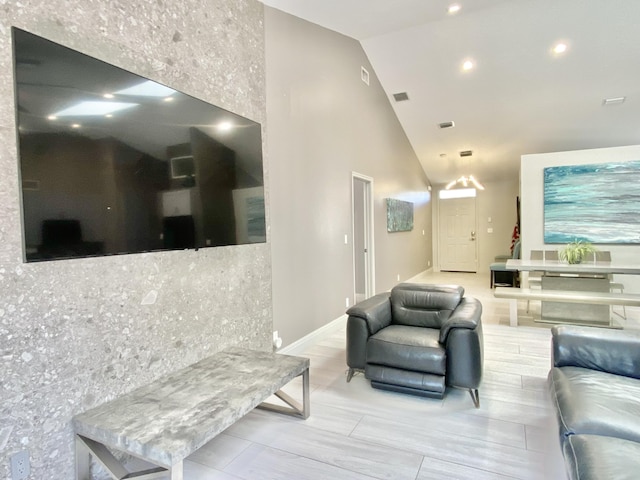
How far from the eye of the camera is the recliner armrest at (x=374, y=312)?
2.91 metres

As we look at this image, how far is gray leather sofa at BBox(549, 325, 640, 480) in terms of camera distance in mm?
1320

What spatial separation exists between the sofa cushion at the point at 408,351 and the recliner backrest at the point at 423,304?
0.27 metres

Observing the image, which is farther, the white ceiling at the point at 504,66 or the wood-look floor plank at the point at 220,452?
the white ceiling at the point at 504,66

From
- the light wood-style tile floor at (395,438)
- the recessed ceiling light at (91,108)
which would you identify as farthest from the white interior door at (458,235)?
the recessed ceiling light at (91,108)

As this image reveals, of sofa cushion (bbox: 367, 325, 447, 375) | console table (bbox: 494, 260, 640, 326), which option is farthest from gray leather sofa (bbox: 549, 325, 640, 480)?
console table (bbox: 494, 260, 640, 326)

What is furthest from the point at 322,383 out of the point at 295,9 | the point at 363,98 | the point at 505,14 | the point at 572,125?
the point at 572,125

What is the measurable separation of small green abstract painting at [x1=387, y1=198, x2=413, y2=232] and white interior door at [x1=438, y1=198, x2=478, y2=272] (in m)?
2.70

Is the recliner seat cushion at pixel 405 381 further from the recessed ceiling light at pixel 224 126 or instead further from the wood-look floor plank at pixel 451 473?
the recessed ceiling light at pixel 224 126

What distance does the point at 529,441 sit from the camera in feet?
7.09

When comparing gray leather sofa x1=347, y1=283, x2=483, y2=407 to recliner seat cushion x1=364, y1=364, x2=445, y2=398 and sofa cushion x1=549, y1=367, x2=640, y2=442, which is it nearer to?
recliner seat cushion x1=364, y1=364, x2=445, y2=398

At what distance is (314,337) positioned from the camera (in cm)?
407

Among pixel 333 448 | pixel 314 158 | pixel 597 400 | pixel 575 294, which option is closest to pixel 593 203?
pixel 575 294

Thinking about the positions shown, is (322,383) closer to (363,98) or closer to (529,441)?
(529,441)

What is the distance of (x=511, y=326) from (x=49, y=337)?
4691mm
